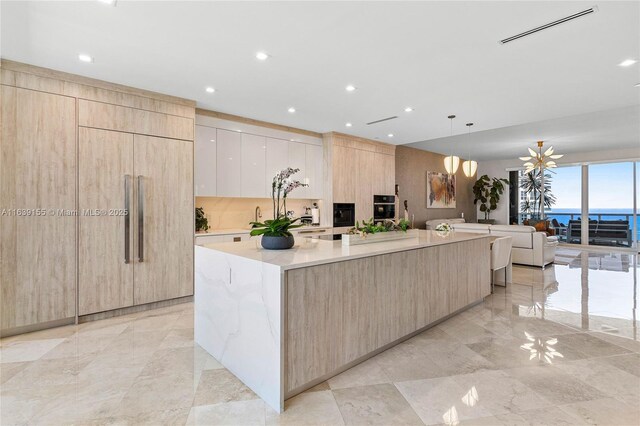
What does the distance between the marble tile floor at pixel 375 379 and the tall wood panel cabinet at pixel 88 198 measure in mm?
400

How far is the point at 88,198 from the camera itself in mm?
3465

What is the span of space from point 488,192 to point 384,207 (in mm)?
5554

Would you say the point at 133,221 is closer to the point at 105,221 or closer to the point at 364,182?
the point at 105,221

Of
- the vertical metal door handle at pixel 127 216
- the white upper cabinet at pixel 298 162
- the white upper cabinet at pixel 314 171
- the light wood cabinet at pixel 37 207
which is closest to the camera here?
the light wood cabinet at pixel 37 207

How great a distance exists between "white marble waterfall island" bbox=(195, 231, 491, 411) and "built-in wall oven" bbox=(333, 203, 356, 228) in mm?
2997

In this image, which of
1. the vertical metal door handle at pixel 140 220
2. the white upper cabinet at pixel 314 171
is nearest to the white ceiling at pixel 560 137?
the white upper cabinet at pixel 314 171

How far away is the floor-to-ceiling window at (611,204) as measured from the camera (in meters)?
8.77

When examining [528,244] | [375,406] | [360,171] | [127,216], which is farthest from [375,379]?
[528,244]

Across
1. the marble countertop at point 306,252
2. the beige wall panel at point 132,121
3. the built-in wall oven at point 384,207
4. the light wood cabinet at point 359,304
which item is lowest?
the light wood cabinet at point 359,304

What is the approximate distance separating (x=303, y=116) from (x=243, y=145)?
3.49 feet

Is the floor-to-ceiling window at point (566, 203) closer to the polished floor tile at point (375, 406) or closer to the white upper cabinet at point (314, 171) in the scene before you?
the white upper cabinet at point (314, 171)

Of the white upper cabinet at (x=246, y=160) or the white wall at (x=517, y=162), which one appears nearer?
the white upper cabinet at (x=246, y=160)

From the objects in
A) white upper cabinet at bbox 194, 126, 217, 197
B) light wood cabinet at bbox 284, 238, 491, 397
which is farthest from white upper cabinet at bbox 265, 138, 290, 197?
light wood cabinet at bbox 284, 238, 491, 397

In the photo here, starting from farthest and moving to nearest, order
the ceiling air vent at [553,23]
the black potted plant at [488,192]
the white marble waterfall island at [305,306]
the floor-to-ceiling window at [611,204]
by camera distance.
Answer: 1. the black potted plant at [488,192]
2. the floor-to-ceiling window at [611,204]
3. the ceiling air vent at [553,23]
4. the white marble waterfall island at [305,306]
